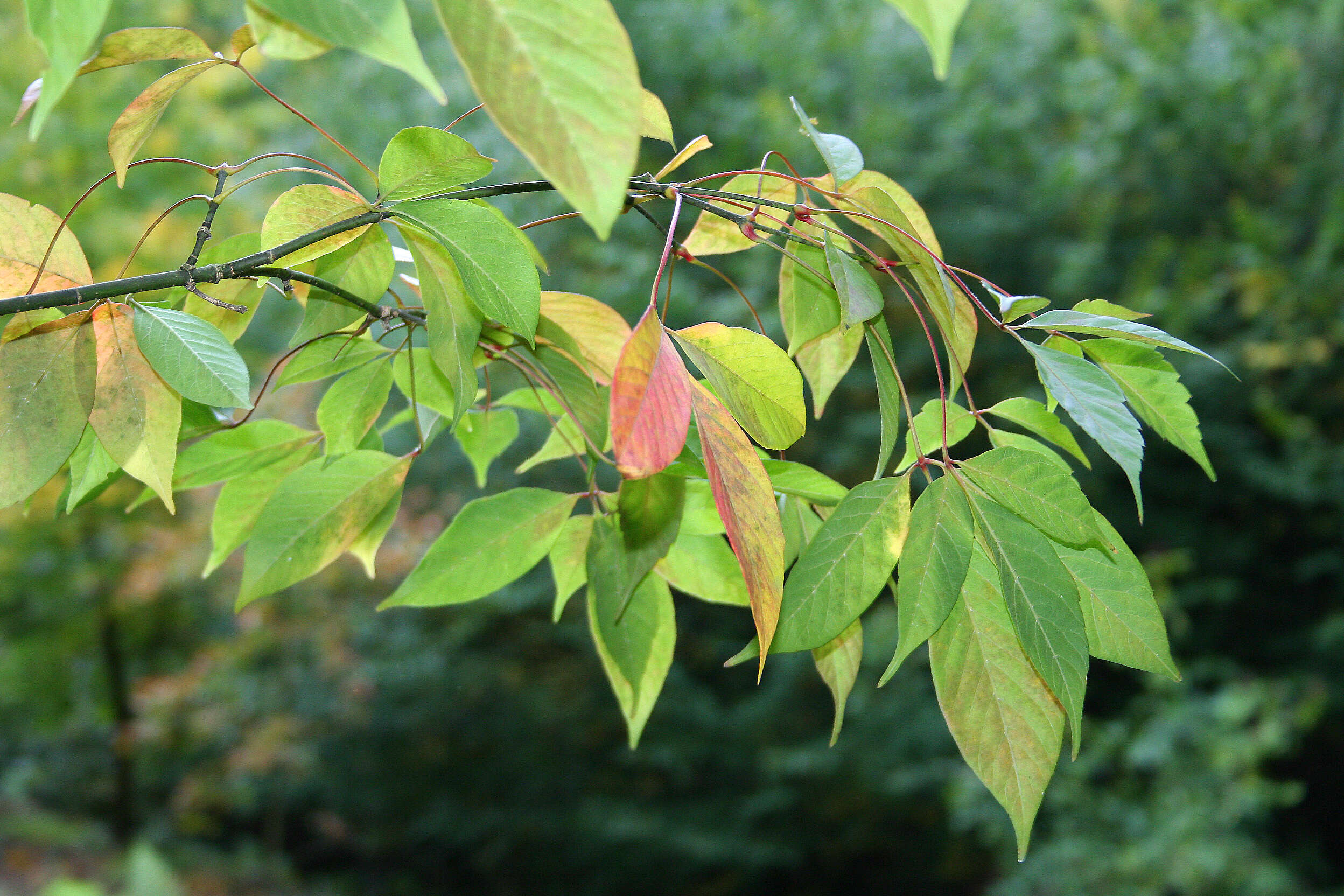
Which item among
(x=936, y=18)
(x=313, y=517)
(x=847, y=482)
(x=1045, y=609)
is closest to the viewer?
(x=936, y=18)

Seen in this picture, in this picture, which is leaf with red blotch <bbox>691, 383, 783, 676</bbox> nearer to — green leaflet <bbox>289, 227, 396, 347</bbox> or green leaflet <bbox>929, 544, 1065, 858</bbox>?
green leaflet <bbox>929, 544, 1065, 858</bbox>

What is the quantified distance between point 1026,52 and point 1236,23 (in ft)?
2.34

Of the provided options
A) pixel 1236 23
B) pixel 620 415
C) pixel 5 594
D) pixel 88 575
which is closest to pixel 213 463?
pixel 620 415

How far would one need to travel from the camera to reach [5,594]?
377 cm

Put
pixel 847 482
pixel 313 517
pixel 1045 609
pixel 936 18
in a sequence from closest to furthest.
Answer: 1. pixel 936 18
2. pixel 1045 609
3. pixel 313 517
4. pixel 847 482

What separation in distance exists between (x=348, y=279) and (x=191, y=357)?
3.7 inches

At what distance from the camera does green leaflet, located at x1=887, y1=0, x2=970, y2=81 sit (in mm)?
156

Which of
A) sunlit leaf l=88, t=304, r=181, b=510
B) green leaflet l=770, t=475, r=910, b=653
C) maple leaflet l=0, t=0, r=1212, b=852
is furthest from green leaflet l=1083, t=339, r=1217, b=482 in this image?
sunlit leaf l=88, t=304, r=181, b=510

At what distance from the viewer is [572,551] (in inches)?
15.3

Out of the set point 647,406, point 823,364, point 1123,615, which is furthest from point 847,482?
point 647,406

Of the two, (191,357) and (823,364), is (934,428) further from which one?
(191,357)

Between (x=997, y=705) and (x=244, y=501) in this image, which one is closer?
(x=997, y=705)

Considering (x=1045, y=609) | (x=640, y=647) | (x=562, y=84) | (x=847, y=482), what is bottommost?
(x=847, y=482)

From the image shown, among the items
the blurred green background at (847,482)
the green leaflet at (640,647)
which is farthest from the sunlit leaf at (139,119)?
the blurred green background at (847,482)
